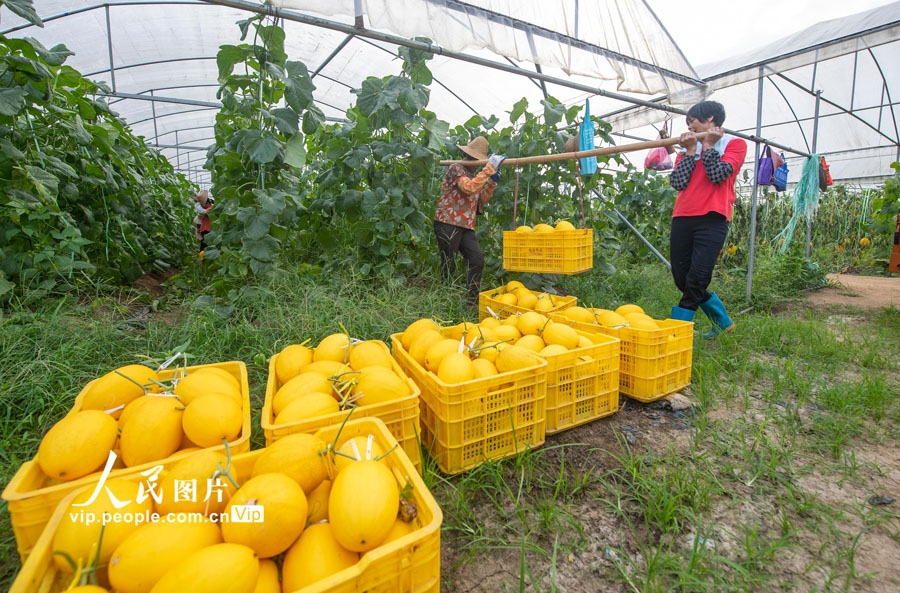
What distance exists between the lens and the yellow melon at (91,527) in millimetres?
833

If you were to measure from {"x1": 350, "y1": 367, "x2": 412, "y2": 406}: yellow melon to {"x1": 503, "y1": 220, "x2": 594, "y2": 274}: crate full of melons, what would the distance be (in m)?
1.96

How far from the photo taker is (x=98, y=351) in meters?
2.37

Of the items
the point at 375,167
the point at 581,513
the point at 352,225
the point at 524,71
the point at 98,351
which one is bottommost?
the point at 581,513

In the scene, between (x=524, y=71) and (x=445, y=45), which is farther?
(x=524, y=71)

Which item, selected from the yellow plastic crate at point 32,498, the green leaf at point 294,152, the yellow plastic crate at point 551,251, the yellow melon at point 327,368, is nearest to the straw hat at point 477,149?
the yellow plastic crate at point 551,251

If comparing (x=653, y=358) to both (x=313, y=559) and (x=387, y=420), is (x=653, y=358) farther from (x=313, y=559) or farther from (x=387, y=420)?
(x=313, y=559)

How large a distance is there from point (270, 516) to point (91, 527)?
36 cm

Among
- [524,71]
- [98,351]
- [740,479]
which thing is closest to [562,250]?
[524,71]

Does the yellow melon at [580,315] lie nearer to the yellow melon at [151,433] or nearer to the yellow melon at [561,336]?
the yellow melon at [561,336]

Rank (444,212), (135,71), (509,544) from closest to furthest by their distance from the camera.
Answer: (509,544), (444,212), (135,71)

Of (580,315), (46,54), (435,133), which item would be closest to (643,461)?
(580,315)

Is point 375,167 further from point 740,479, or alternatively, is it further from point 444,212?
point 740,479

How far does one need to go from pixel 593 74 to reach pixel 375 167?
2234 millimetres

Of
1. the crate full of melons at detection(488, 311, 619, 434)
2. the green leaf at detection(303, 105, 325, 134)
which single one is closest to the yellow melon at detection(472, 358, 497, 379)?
the crate full of melons at detection(488, 311, 619, 434)
